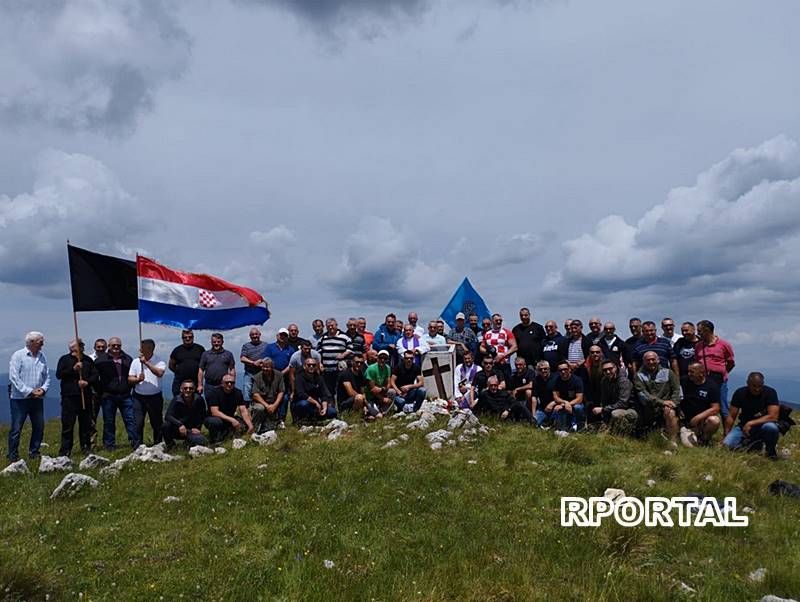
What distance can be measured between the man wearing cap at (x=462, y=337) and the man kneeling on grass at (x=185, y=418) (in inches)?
282

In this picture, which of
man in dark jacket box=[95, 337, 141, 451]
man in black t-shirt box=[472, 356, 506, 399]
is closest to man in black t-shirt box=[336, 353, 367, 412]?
man in black t-shirt box=[472, 356, 506, 399]

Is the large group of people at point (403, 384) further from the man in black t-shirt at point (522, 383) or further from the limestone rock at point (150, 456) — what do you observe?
the limestone rock at point (150, 456)

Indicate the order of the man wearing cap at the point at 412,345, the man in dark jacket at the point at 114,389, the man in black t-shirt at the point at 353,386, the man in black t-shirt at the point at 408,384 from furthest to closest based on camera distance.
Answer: the man wearing cap at the point at 412,345, the man in black t-shirt at the point at 408,384, the man in black t-shirt at the point at 353,386, the man in dark jacket at the point at 114,389

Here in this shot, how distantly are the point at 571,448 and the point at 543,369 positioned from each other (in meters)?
3.48

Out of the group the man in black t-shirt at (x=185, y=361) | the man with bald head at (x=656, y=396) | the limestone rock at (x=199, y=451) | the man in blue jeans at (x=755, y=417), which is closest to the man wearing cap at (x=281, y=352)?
the man in black t-shirt at (x=185, y=361)

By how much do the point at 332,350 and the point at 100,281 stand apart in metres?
6.32

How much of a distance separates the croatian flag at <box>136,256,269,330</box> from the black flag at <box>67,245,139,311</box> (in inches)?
17.7

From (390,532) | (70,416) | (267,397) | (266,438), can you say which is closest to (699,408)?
(390,532)

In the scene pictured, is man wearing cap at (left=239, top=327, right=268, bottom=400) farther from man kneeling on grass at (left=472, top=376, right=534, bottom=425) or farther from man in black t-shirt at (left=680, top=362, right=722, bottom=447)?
man in black t-shirt at (left=680, top=362, right=722, bottom=447)

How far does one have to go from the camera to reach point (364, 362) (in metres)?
17.3

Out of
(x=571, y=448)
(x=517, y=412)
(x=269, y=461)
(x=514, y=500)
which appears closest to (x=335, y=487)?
(x=269, y=461)

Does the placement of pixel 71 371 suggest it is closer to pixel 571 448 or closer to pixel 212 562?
pixel 212 562

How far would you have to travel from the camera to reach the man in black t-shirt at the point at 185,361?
1554 cm

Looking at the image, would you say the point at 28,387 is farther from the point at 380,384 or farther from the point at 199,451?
the point at 380,384
